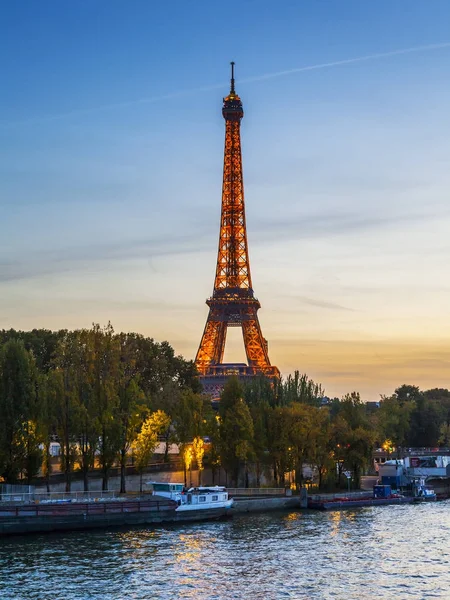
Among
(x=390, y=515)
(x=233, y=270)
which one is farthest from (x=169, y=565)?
(x=233, y=270)

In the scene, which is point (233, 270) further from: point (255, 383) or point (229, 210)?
point (255, 383)

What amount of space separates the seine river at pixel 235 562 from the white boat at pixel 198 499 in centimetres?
223

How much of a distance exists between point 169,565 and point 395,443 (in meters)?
103

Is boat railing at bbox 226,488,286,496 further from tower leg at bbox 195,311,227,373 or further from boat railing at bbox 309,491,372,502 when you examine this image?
tower leg at bbox 195,311,227,373

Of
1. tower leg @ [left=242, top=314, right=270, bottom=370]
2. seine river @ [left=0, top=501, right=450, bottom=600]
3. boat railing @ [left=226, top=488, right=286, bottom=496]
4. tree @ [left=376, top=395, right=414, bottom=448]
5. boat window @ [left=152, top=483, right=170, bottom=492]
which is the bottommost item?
seine river @ [left=0, top=501, right=450, bottom=600]

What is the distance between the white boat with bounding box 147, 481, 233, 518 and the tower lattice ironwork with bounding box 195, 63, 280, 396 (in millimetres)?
76811

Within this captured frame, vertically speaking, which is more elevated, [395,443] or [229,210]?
[229,210]

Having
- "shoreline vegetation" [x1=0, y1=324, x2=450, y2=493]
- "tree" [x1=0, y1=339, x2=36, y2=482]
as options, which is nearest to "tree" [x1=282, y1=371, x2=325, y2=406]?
"shoreline vegetation" [x1=0, y1=324, x2=450, y2=493]

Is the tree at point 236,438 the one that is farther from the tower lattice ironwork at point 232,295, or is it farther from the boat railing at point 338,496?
the tower lattice ironwork at point 232,295

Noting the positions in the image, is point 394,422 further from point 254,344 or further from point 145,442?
point 145,442

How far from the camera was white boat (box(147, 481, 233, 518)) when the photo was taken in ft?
224

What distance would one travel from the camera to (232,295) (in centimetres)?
15462

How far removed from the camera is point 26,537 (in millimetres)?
57656

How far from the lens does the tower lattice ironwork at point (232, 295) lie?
495 feet
